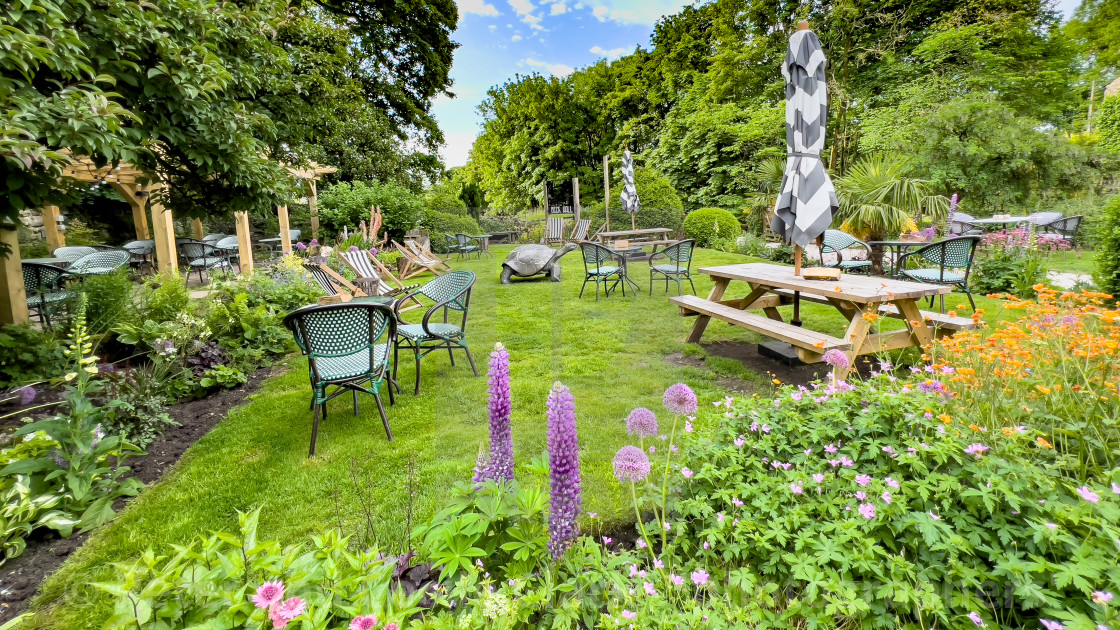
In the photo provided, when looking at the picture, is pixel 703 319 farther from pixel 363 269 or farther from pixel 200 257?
pixel 200 257

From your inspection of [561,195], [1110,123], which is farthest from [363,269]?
[1110,123]

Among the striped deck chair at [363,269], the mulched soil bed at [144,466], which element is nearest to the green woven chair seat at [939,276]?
the striped deck chair at [363,269]

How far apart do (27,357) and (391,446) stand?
9.09 ft

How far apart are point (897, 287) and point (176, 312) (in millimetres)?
6007

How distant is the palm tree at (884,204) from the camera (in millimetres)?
8555

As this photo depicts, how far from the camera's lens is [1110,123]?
13.6m

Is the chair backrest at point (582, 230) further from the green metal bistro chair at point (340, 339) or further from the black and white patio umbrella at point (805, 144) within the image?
the green metal bistro chair at point (340, 339)

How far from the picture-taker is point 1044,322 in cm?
219

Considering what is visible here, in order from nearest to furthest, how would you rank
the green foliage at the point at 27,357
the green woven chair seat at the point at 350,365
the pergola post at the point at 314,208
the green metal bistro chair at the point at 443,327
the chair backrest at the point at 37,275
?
1. the green woven chair seat at the point at 350,365
2. the green foliage at the point at 27,357
3. the green metal bistro chair at the point at 443,327
4. the chair backrest at the point at 37,275
5. the pergola post at the point at 314,208

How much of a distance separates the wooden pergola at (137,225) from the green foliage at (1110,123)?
20.2 meters

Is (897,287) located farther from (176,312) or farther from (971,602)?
(176,312)

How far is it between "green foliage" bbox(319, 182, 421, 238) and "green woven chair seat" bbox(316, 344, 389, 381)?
29.2ft

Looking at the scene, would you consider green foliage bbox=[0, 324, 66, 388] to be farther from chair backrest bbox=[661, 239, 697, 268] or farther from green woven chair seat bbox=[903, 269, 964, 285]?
green woven chair seat bbox=[903, 269, 964, 285]

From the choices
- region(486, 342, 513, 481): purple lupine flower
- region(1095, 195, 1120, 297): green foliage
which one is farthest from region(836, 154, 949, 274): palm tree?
region(486, 342, 513, 481): purple lupine flower
